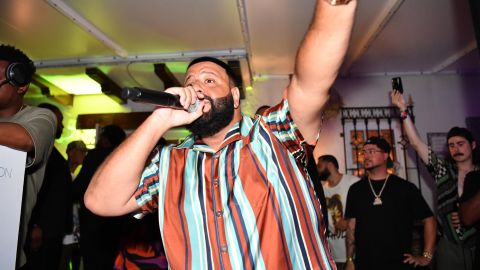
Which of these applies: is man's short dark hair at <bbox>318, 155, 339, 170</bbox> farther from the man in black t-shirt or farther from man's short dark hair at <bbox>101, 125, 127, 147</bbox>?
→ man's short dark hair at <bbox>101, 125, 127, 147</bbox>

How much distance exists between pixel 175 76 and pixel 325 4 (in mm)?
3872

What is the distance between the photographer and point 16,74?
107 cm

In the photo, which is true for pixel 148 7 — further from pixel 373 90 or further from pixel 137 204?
pixel 373 90

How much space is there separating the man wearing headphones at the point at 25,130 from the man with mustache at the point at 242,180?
303 millimetres

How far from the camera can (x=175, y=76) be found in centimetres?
460

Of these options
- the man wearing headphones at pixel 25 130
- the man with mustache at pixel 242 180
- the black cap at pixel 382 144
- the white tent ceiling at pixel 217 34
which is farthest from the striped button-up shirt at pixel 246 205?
the black cap at pixel 382 144

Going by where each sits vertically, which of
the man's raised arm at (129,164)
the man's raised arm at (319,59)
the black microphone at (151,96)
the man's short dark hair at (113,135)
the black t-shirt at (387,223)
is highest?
the man's short dark hair at (113,135)

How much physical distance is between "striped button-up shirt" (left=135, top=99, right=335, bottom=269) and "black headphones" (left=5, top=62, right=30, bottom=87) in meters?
0.52

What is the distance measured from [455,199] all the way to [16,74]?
3224mm

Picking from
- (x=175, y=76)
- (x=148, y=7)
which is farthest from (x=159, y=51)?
(x=148, y=7)

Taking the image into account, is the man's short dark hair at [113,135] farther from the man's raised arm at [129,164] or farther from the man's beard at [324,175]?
the man's beard at [324,175]

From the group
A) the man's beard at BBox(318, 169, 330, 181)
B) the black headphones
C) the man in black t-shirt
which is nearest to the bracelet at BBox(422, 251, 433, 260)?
the man in black t-shirt

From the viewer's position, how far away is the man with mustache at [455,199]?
2.82 metres

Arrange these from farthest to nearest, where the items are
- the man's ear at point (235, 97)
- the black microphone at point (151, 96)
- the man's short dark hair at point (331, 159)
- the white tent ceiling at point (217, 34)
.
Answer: the man's short dark hair at point (331, 159)
the white tent ceiling at point (217, 34)
the man's ear at point (235, 97)
the black microphone at point (151, 96)
